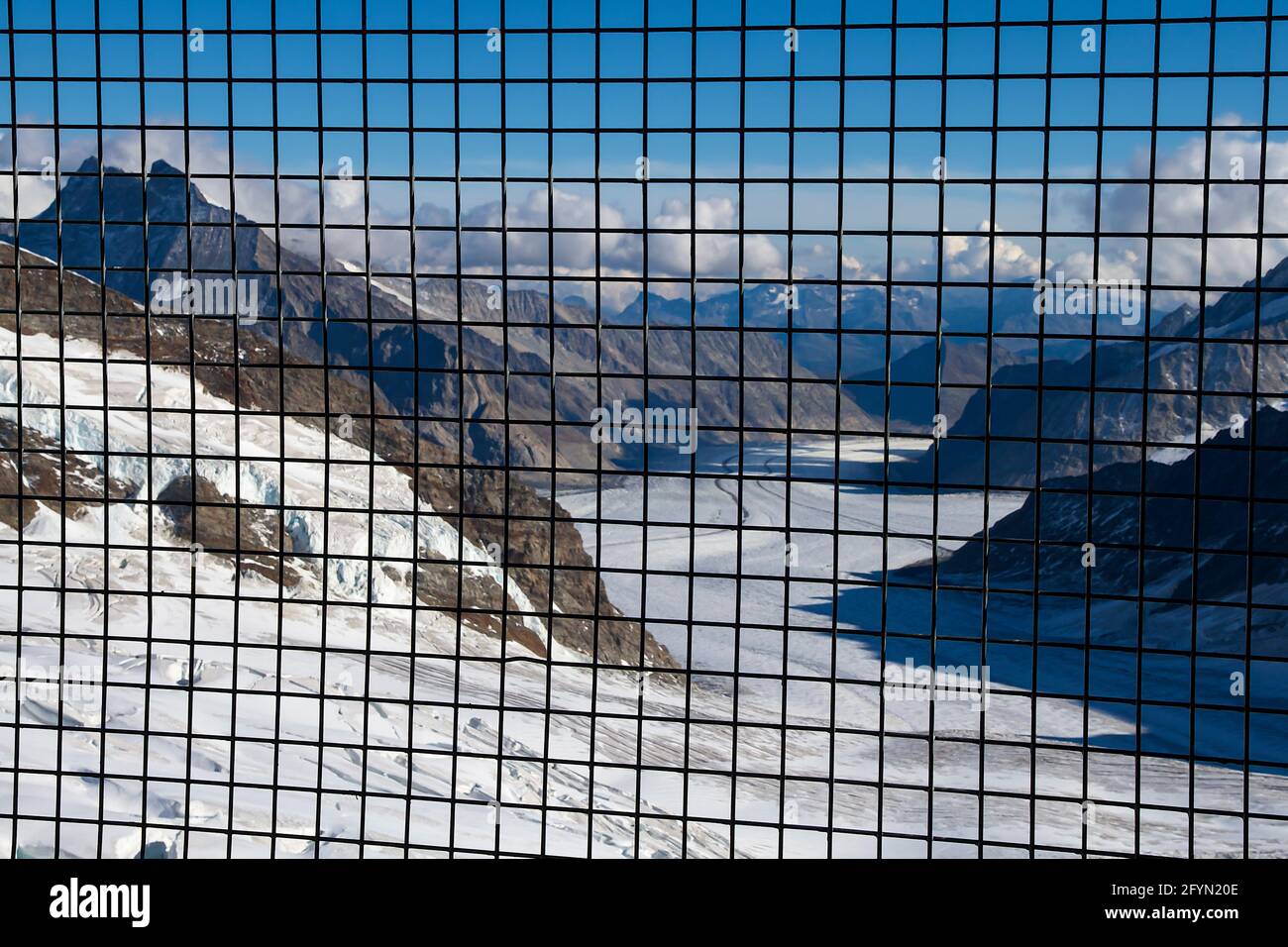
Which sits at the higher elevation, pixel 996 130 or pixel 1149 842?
pixel 996 130

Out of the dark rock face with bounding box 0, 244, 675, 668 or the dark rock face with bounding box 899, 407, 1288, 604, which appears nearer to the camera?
the dark rock face with bounding box 0, 244, 675, 668

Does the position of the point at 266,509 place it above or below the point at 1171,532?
below

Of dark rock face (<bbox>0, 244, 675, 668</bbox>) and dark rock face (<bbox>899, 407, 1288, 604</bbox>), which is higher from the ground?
dark rock face (<bbox>899, 407, 1288, 604</bbox>)

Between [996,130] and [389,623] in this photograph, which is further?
[389,623]

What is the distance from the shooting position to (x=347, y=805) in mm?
26453

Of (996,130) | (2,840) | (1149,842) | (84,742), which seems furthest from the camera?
(1149,842)

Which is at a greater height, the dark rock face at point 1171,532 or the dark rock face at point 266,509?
the dark rock face at point 1171,532

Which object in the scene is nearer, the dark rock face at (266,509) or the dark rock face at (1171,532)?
the dark rock face at (266,509)

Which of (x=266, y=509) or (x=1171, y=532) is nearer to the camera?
(x=266, y=509)
